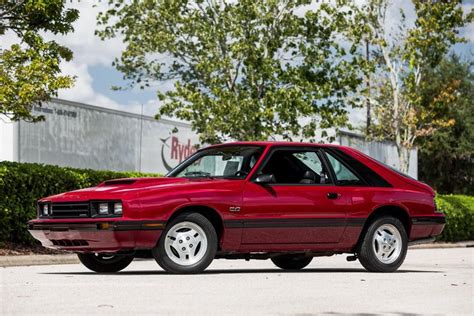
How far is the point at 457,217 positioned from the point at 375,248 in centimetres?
1917

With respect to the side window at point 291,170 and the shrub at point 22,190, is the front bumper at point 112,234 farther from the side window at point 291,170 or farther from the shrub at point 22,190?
the shrub at point 22,190

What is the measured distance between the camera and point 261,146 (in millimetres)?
13453

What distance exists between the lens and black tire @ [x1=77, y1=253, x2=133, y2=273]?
1337 cm

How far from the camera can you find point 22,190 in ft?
58.6

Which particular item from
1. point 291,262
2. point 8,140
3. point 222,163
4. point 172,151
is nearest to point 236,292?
point 222,163

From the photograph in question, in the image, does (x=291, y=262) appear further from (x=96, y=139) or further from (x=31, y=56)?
(x=96, y=139)

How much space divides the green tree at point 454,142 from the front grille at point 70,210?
44.8m

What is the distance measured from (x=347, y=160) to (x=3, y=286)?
16.7 ft

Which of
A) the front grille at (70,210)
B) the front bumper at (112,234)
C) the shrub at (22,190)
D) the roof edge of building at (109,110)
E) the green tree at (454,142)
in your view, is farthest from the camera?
the green tree at (454,142)

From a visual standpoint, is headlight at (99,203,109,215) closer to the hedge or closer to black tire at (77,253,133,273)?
black tire at (77,253,133,273)

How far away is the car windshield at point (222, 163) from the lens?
13219 millimetres

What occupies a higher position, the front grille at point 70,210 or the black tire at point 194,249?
the front grille at point 70,210

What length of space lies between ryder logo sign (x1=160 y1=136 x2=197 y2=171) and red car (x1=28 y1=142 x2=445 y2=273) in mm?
15721

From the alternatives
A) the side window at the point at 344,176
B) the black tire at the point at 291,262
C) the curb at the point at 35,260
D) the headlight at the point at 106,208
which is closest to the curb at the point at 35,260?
the curb at the point at 35,260
